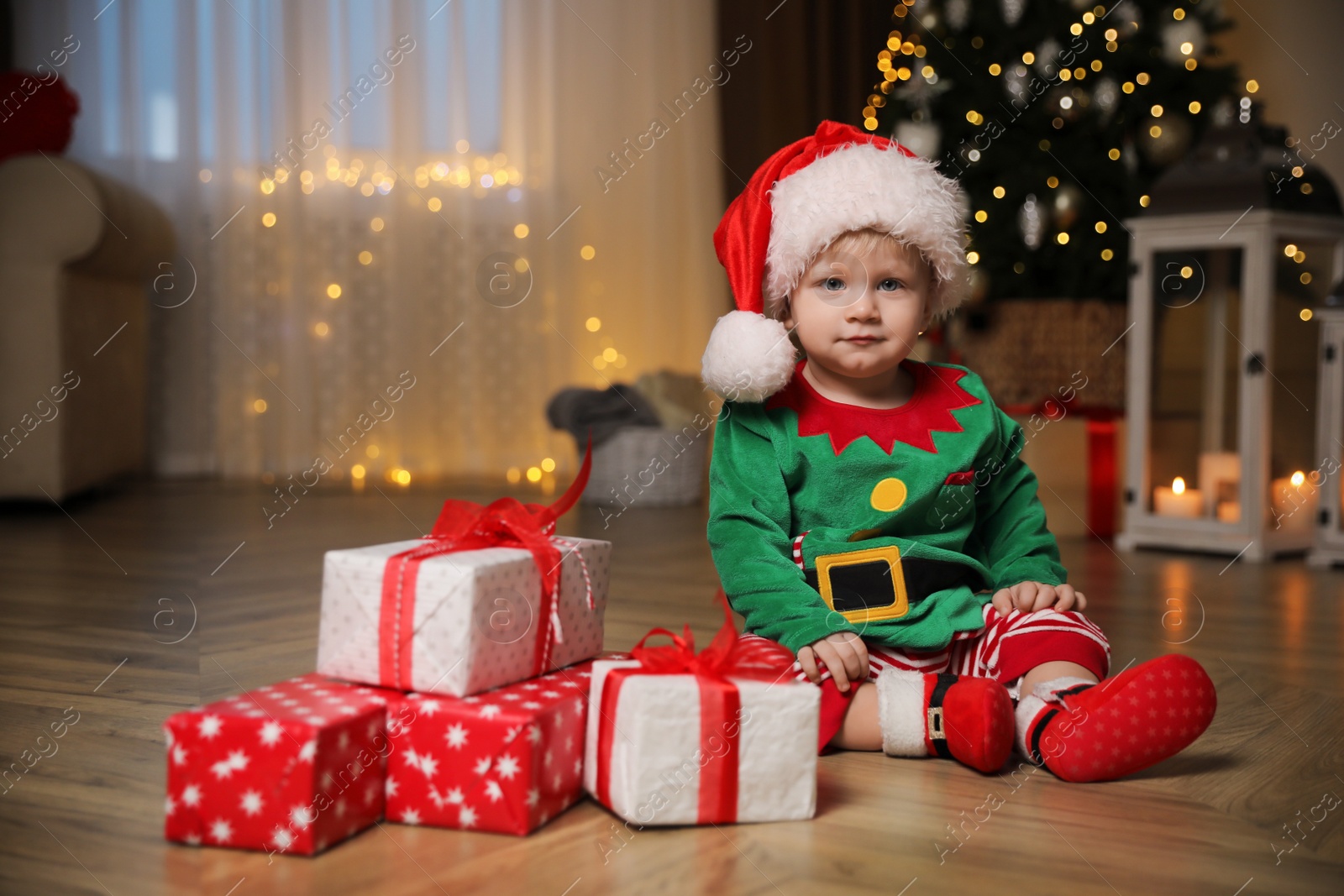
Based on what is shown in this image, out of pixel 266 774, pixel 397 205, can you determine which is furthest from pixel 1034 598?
pixel 397 205

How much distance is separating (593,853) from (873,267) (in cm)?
60

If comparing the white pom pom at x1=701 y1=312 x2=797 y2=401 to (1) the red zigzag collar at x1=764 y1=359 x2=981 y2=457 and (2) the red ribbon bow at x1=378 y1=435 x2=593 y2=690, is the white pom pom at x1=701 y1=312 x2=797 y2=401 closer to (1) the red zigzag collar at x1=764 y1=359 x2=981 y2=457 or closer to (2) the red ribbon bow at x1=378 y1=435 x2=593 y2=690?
(1) the red zigzag collar at x1=764 y1=359 x2=981 y2=457

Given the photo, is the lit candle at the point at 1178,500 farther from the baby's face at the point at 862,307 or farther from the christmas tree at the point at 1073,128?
the baby's face at the point at 862,307

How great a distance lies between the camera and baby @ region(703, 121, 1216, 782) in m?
1.02

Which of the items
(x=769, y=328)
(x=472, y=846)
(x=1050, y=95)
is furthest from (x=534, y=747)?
(x=1050, y=95)

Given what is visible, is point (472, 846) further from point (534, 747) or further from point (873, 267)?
point (873, 267)

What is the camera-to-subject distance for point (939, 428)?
3.79ft

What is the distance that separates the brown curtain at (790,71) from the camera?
11.9ft

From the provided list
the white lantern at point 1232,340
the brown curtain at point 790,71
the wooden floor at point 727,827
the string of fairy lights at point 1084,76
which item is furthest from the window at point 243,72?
the white lantern at point 1232,340

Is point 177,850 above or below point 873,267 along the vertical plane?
below

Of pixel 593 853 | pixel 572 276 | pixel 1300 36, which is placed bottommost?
pixel 593 853

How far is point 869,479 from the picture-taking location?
1.12m

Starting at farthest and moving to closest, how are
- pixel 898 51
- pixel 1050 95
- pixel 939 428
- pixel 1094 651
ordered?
1. pixel 898 51
2. pixel 1050 95
3. pixel 939 428
4. pixel 1094 651

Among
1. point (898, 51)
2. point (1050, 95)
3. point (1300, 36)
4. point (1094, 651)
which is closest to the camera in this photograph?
point (1094, 651)
